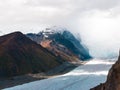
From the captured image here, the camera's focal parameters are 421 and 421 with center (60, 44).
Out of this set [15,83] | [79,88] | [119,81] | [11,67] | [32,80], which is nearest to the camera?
[119,81]

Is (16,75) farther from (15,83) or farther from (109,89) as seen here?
(109,89)

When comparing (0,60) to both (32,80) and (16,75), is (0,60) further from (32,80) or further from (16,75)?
(32,80)

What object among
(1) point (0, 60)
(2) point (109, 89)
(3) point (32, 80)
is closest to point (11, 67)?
(1) point (0, 60)

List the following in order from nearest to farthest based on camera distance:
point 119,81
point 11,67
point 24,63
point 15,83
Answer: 1. point 119,81
2. point 15,83
3. point 11,67
4. point 24,63

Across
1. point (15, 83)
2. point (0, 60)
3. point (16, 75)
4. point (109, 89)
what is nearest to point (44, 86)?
point (15, 83)

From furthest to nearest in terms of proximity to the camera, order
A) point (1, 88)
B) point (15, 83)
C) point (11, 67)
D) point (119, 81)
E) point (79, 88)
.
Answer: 1. point (11, 67)
2. point (15, 83)
3. point (1, 88)
4. point (79, 88)
5. point (119, 81)

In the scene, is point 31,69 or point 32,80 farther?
point 31,69

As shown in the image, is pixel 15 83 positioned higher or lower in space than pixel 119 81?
lower

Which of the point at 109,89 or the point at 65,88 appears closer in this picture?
the point at 109,89

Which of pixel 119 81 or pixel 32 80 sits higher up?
pixel 119 81


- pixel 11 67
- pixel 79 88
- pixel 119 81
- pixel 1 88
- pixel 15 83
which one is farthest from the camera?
pixel 11 67
